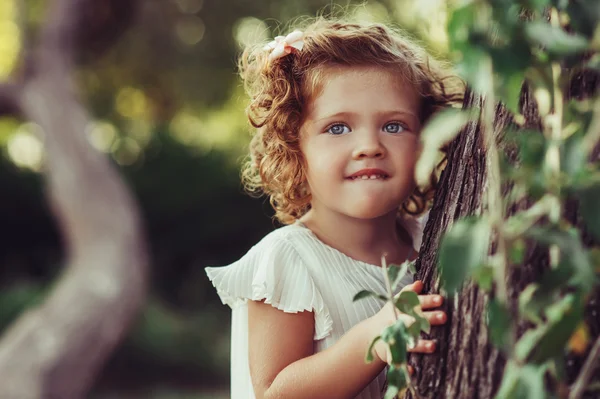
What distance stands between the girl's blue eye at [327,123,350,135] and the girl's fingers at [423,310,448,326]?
27.3 inches

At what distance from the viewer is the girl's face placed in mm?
2086

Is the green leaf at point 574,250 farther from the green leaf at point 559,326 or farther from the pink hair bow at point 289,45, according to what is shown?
the pink hair bow at point 289,45

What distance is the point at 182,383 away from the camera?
27.7 feet

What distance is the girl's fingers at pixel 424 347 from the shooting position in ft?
5.16

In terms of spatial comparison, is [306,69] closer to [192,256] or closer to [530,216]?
[530,216]

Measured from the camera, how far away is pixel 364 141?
2.07 metres

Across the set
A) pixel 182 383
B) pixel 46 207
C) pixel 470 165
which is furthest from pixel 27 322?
pixel 470 165

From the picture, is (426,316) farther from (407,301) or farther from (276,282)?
(276,282)

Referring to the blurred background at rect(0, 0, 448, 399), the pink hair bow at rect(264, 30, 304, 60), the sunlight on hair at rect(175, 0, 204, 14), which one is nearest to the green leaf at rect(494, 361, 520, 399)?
the pink hair bow at rect(264, 30, 304, 60)

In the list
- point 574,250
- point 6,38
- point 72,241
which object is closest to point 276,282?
point 574,250

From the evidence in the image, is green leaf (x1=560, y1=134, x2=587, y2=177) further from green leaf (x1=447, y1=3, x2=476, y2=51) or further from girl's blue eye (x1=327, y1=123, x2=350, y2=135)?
girl's blue eye (x1=327, y1=123, x2=350, y2=135)

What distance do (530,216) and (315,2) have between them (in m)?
12.8

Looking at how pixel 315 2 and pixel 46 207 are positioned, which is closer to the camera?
pixel 46 207

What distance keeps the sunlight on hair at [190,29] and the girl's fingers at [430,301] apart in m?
15.2
